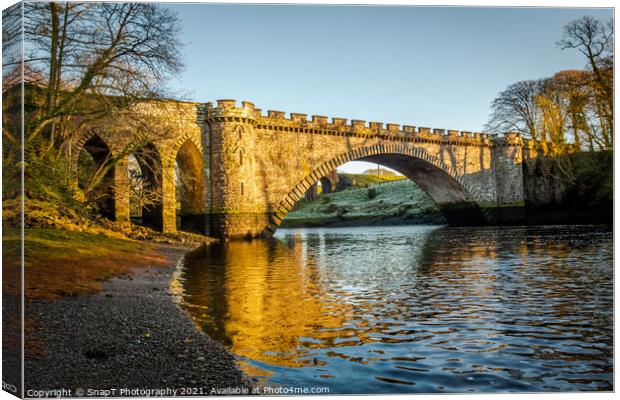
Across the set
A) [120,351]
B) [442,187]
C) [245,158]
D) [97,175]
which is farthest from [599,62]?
[442,187]

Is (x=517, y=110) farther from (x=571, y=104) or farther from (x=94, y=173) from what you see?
(x=94, y=173)

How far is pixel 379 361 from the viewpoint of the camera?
6.11m

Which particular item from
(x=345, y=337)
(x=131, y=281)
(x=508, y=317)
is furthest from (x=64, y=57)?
(x=508, y=317)

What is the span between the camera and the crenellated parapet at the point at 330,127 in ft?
101

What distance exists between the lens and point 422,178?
158 ft

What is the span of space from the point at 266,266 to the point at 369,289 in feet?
17.9

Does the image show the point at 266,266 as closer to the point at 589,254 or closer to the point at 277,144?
the point at 589,254

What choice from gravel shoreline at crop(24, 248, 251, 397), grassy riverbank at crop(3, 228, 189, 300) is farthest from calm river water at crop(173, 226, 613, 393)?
grassy riverbank at crop(3, 228, 189, 300)

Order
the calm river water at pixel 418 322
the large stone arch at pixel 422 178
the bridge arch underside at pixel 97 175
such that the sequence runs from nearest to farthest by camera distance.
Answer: the calm river water at pixel 418 322 → the bridge arch underside at pixel 97 175 → the large stone arch at pixel 422 178

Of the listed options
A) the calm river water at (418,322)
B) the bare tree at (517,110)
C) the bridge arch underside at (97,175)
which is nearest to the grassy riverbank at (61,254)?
the bridge arch underside at (97,175)

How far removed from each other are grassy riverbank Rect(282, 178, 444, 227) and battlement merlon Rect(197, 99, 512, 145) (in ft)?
47.0

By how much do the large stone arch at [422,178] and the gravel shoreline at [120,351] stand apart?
24908 millimetres

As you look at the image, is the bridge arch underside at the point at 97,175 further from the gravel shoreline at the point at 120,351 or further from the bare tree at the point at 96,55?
the gravel shoreline at the point at 120,351

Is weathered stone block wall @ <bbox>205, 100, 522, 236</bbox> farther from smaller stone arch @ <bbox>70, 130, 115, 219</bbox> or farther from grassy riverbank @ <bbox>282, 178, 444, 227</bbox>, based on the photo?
grassy riverbank @ <bbox>282, 178, 444, 227</bbox>
